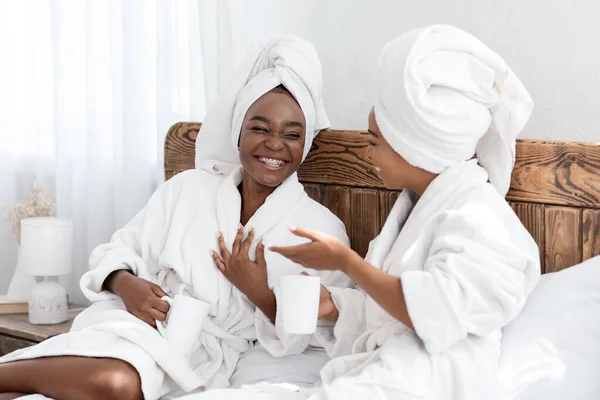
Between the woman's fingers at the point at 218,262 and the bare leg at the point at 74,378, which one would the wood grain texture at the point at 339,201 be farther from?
the bare leg at the point at 74,378

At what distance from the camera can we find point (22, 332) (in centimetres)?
261

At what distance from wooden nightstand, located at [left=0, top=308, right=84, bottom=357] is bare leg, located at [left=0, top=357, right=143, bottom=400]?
734mm

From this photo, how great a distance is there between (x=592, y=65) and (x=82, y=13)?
6.03 ft

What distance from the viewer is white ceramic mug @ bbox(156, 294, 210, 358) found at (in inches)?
75.0

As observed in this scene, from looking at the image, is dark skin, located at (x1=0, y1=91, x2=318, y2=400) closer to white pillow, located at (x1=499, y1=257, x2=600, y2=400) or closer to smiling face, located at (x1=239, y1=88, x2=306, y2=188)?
smiling face, located at (x1=239, y1=88, x2=306, y2=188)

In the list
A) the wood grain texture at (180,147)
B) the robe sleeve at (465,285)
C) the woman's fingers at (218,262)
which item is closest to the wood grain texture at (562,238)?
the robe sleeve at (465,285)

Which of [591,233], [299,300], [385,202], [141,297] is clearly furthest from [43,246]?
[591,233]

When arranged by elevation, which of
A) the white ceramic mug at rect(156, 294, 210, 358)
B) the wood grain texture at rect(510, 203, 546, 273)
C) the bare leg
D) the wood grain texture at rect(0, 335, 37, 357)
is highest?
the wood grain texture at rect(510, 203, 546, 273)

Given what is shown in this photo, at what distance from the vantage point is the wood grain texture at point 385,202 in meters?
2.20

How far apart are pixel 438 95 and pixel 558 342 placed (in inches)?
21.3

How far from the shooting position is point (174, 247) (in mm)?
2137

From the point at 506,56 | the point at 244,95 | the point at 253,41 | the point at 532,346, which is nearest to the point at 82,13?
the point at 253,41

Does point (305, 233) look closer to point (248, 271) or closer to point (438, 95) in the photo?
point (438, 95)

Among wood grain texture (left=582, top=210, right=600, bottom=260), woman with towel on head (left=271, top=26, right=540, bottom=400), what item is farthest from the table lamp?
wood grain texture (left=582, top=210, right=600, bottom=260)
